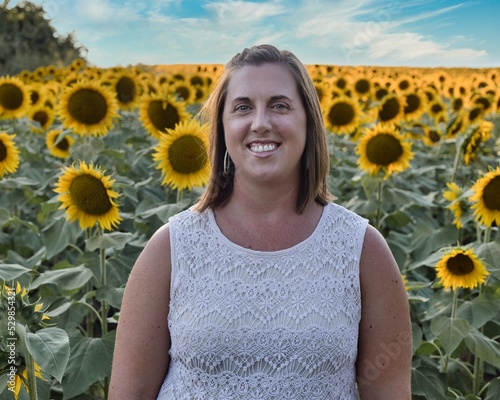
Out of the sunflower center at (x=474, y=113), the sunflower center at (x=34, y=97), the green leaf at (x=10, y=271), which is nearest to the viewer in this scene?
the green leaf at (x=10, y=271)

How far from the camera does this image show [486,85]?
10.2 m

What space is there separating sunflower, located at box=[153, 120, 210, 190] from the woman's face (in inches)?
60.7

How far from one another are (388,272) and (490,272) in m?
1.20

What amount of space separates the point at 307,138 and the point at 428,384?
1.22 metres

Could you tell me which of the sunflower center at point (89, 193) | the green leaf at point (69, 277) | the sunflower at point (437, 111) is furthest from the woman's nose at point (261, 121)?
the sunflower at point (437, 111)

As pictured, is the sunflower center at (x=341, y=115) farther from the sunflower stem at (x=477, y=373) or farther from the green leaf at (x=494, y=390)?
the green leaf at (x=494, y=390)

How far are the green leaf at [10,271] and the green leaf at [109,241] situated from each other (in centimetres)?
65

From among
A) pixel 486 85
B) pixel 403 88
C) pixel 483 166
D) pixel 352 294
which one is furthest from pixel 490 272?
pixel 486 85

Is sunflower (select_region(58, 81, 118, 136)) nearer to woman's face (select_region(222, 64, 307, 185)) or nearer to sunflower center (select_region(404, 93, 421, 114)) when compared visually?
woman's face (select_region(222, 64, 307, 185))

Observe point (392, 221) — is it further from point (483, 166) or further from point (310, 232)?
point (310, 232)

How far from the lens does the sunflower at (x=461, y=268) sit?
288cm

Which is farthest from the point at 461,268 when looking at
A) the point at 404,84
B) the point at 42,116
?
the point at 404,84

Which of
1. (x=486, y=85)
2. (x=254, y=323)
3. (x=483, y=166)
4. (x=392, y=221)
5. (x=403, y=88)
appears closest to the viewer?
(x=254, y=323)

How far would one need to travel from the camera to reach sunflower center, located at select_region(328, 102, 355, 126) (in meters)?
5.86
